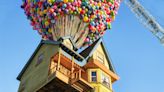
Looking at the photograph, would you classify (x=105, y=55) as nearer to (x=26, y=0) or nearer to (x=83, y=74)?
(x=83, y=74)

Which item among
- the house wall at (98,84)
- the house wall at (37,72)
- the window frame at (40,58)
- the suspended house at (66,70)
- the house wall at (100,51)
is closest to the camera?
the suspended house at (66,70)

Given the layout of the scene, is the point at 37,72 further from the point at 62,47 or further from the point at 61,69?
the point at 62,47

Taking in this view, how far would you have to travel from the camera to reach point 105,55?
33531 millimetres

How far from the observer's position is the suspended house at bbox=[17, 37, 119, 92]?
2600 cm

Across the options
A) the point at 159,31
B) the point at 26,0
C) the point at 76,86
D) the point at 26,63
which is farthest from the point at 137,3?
the point at 76,86

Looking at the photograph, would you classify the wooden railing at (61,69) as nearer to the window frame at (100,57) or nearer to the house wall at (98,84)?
the house wall at (98,84)

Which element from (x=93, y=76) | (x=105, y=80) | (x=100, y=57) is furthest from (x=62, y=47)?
(x=105, y=80)

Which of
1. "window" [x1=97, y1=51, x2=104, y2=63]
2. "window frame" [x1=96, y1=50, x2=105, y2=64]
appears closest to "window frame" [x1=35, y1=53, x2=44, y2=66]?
"window frame" [x1=96, y1=50, x2=105, y2=64]

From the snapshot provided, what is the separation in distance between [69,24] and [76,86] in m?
9.42

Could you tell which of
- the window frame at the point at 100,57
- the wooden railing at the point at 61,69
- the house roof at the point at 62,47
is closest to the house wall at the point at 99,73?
the window frame at the point at 100,57

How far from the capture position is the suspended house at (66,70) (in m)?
26.0

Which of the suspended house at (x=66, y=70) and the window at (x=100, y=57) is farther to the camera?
the window at (x=100, y=57)

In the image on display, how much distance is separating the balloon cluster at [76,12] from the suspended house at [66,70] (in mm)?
2209

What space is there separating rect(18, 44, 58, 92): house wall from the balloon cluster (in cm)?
342
